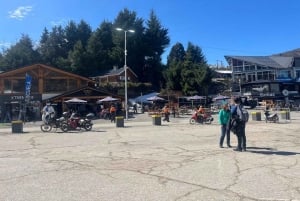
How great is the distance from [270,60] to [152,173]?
A: 69951 millimetres

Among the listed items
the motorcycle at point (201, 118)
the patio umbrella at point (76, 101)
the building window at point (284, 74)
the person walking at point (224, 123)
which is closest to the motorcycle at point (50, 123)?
the motorcycle at point (201, 118)

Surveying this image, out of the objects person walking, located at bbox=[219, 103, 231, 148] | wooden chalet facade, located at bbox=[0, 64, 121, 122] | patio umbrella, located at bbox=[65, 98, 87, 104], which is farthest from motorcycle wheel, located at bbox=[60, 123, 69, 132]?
wooden chalet facade, located at bbox=[0, 64, 121, 122]

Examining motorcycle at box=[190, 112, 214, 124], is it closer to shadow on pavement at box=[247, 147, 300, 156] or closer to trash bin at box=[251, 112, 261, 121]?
trash bin at box=[251, 112, 261, 121]

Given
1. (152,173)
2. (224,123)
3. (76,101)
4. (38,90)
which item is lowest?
(152,173)

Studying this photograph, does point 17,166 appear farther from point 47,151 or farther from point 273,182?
point 273,182

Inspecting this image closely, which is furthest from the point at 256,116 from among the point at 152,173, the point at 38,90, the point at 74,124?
the point at 38,90

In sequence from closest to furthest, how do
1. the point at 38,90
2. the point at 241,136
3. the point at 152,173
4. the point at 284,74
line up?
the point at 152,173 < the point at 241,136 < the point at 38,90 < the point at 284,74

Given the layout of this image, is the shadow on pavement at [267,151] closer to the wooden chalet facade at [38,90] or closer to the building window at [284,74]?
the wooden chalet facade at [38,90]

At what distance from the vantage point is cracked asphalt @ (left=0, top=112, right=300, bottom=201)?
23.3ft

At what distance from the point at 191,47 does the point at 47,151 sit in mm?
73690

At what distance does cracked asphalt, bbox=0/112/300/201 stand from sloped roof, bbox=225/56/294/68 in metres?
60.3

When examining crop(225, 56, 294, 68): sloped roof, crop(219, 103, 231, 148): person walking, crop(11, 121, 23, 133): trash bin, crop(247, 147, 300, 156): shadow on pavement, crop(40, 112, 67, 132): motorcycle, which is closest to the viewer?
crop(247, 147, 300, 156): shadow on pavement

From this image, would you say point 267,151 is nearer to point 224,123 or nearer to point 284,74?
point 224,123

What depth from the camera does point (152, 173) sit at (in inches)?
359
